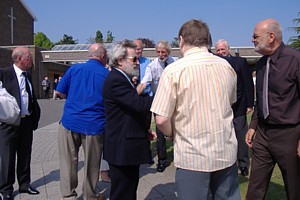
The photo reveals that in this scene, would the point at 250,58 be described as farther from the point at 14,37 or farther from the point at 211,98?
the point at 211,98

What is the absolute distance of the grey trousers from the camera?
3.98 m

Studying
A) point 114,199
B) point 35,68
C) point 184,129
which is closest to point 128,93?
point 184,129

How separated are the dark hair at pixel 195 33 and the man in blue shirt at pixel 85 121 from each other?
5.91 ft

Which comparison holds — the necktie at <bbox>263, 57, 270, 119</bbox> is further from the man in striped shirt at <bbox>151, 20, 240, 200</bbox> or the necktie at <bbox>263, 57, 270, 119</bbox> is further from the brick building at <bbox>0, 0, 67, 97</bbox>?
the brick building at <bbox>0, 0, 67, 97</bbox>

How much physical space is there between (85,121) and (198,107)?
1961 millimetres

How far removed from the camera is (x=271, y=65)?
10.6ft

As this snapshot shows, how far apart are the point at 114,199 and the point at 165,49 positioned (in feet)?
9.19

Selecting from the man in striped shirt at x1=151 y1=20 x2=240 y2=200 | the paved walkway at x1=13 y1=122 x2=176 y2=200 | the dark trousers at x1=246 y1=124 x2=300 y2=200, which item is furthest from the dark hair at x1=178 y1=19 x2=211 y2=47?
the paved walkway at x1=13 y1=122 x2=176 y2=200

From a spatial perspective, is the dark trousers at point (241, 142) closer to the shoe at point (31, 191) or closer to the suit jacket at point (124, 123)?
the suit jacket at point (124, 123)

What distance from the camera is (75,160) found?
13.7 ft

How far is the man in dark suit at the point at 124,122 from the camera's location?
2988 mm

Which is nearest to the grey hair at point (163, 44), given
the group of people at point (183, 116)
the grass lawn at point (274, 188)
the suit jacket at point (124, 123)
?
the group of people at point (183, 116)

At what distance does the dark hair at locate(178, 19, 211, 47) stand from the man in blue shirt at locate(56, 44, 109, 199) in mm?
1802

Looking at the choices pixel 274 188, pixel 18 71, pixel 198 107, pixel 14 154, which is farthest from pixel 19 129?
pixel 274 188
